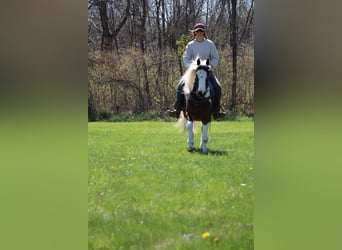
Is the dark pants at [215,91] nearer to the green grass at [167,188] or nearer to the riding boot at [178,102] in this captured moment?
the riding boot at [178,102]

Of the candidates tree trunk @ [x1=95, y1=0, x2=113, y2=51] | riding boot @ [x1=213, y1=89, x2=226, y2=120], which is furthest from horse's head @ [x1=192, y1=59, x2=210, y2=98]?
tree trunk @ [x1=95, y1=0, x2=113, y2=51]

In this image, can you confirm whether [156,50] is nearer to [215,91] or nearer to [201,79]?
[201,79]

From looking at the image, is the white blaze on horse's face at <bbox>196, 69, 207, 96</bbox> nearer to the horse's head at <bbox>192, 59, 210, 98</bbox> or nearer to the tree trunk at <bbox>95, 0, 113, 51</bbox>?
the horse's head at <bbox>192, 59, 210, 98</bbox>

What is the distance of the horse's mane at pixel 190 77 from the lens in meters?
3.58

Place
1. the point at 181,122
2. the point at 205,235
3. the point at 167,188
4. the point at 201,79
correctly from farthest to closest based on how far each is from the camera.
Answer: the point at 181,122 → the point at 201,79 → the point at 167,188 → the point at 205,235

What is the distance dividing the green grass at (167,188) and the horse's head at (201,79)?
0.84 feet

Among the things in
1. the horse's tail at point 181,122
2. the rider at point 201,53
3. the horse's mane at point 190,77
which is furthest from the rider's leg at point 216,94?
the horse's tail at point 181,122

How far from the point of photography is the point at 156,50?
3660 mm

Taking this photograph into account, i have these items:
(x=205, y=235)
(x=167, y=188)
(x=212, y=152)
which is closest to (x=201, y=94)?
(x=212, y=152)

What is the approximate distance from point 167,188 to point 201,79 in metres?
0.76
